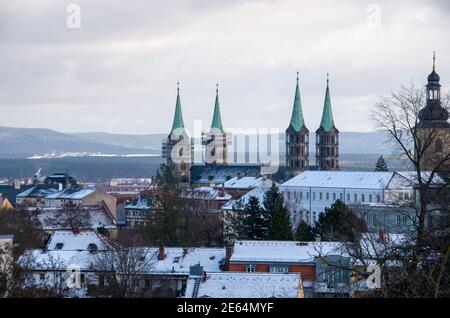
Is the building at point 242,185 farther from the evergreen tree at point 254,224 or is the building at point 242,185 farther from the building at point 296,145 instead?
the evergreen tree at point 254,224

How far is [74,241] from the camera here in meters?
26.4

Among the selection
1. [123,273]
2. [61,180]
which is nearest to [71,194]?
[61,180]

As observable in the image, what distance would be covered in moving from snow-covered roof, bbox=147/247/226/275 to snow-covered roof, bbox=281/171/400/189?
24.4m

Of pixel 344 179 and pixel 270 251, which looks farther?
pixel 344 179

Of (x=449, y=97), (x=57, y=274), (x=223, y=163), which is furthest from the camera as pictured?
(x=223, y=163)

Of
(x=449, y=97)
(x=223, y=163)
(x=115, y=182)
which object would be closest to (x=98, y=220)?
(x=449, y=97)

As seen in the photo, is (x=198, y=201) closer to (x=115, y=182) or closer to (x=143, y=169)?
(x=143, y=169)

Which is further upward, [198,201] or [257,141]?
[257,141]

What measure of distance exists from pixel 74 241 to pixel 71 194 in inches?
1265

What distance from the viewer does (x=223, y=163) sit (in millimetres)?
82375

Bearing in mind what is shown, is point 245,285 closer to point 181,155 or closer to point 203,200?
point 203,200

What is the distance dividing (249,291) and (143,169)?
54.8m

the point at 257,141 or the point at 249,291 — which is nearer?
the point at 249,291


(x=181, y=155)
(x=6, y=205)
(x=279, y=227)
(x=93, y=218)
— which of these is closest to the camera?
(x=279, y=227)
